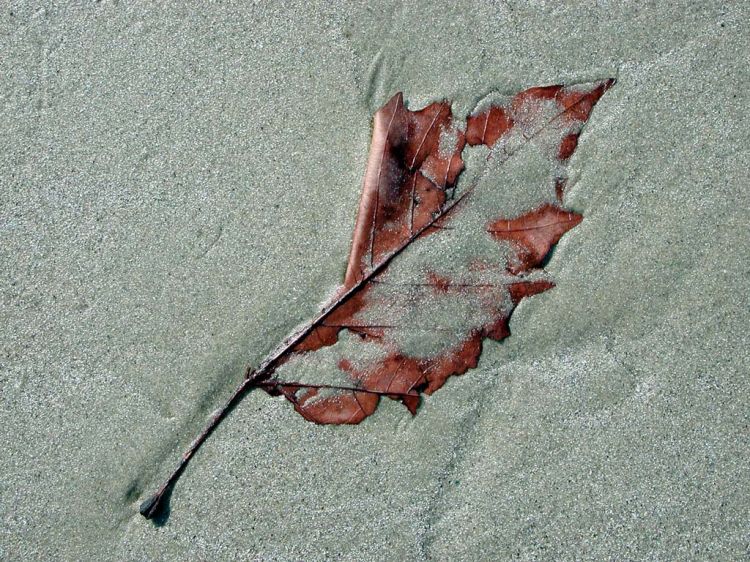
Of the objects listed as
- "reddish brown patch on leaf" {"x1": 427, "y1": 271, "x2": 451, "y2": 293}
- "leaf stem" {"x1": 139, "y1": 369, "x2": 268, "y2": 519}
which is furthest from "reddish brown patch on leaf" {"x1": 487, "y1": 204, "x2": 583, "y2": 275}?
"leaf stem" {"x1": 139, "y1": 369, "x2": 268, "y2": 519}

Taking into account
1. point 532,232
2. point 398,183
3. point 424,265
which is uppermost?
point 398,183

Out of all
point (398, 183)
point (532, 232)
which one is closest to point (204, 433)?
point (398, 183)

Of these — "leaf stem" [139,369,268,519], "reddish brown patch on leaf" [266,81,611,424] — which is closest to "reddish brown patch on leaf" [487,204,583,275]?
"reddish brown patch on leaf" [266,81,611,424]

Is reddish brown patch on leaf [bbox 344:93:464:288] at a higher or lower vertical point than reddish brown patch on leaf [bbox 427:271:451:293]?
higher

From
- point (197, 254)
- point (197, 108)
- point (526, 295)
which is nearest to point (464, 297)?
point (526, 295)

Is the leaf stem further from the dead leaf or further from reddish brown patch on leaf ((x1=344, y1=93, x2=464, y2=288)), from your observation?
reddish brown patch on leaf ((x1=344, y1=93, x2=464, y2=288))

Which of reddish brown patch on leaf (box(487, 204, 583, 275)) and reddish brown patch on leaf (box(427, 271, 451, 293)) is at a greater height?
reddish brown patch on leaf (box(427, 271, 451, 293))

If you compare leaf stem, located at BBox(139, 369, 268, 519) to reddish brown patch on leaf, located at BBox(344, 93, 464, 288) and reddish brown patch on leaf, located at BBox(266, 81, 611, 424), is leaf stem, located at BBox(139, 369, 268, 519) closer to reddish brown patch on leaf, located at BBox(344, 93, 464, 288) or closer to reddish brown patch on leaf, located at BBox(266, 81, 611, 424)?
reddish brown patch on leaf, located at BBox(266, 81, 611, 424)

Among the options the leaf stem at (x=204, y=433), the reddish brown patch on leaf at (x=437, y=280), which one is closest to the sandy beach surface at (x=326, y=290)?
the leaf stem at (x=204, y=433)

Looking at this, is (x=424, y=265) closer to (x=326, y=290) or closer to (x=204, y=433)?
(x=326, y=290)

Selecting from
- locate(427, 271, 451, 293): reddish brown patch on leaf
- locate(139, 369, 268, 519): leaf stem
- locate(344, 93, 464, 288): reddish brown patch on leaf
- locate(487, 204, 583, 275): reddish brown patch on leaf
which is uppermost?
locate(344, 93, 464, 288): reddish brown patch on leaf
